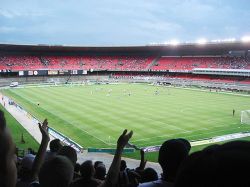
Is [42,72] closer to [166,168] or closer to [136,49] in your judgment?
[136,49]

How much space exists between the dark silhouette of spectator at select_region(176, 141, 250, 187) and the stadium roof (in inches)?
3434

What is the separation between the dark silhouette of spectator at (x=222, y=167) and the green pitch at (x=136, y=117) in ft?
85.7

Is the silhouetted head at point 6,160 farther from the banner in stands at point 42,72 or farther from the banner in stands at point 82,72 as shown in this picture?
the banner in stands at point 82,72

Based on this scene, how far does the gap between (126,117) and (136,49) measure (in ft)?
235

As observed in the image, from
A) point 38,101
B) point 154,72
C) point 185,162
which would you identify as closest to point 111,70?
point 154,72

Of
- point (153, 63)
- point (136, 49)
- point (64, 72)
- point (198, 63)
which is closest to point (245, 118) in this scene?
point (198, 63)

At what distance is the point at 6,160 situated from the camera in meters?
2.86

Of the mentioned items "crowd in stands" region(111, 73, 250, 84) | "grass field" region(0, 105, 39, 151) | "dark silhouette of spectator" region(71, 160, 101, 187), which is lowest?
"grass field" region(0, 105, 39, 151)

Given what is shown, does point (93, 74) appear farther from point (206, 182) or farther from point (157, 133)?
point (206, 182)

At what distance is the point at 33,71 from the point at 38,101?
133 feet

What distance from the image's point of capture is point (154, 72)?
10269 cm

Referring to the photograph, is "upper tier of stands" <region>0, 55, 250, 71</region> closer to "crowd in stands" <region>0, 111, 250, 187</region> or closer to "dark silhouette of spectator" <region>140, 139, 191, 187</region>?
"crowd in stands" <region>0, 111, 250, 187</region>

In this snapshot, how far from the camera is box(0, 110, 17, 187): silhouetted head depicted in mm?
2848

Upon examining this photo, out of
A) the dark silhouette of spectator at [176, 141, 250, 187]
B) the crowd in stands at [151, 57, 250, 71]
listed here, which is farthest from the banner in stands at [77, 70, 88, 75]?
the dark silhouette of spectator at [176, 141, 250, 187]
